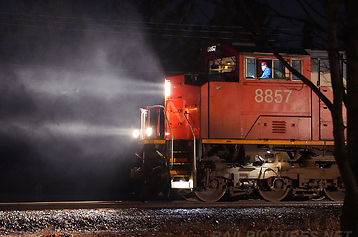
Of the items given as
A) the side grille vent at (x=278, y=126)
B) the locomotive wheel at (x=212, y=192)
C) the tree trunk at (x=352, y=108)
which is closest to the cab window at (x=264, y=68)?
the side grille vent at (x=278, y=126)

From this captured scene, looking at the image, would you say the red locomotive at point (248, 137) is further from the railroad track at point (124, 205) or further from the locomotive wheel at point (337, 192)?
the railroad track at point (124, 205)

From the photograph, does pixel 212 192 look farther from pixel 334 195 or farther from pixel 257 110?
pixel 334 195

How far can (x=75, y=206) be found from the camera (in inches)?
399

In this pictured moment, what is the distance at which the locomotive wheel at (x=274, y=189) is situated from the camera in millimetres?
12094

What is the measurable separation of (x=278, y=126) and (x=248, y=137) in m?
0.99

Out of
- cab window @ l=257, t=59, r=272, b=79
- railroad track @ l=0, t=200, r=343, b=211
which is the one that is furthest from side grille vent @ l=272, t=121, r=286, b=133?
railroad track @ l=0, t=200, r=343, b=211

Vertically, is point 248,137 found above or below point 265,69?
below

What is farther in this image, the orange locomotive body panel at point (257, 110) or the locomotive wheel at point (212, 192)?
the orange locomotive body panel at point (257, 110)

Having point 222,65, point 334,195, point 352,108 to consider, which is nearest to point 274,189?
point 334,195

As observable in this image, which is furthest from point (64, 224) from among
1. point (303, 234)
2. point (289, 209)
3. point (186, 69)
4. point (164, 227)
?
point (186, 69)

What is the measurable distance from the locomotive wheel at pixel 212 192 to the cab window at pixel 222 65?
3.44 m

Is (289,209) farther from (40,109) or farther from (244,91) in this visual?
(40,109)

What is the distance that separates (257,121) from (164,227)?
552 centimetres

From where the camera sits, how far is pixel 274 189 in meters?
12.0
